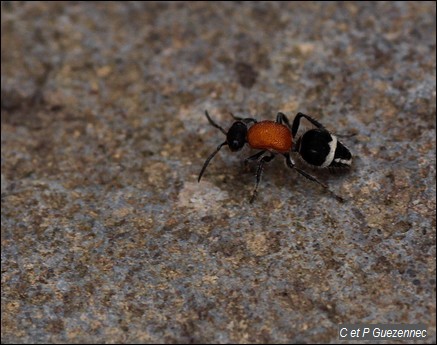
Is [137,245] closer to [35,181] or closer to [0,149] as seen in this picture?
[35,181]

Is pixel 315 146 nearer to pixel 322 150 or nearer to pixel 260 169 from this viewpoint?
pixel 322 150

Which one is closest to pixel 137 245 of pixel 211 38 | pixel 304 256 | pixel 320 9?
pixel 304 256

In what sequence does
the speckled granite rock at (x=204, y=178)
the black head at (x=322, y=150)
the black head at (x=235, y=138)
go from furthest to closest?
1. the black head at (x=235, y=138)
2. the black head at (x=322, y=150)
3. the speckled granite rock at (x=204, y=178)

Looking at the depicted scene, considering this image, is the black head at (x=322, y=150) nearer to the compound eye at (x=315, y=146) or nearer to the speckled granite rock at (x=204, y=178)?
the compound eye at (x=315, y=146)

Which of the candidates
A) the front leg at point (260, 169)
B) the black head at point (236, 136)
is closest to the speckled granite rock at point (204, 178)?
the front leg at point (260, 169)

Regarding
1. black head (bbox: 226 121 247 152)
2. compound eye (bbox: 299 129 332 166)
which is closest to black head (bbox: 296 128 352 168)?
compound eye (bbox: 299 129 332 166)
